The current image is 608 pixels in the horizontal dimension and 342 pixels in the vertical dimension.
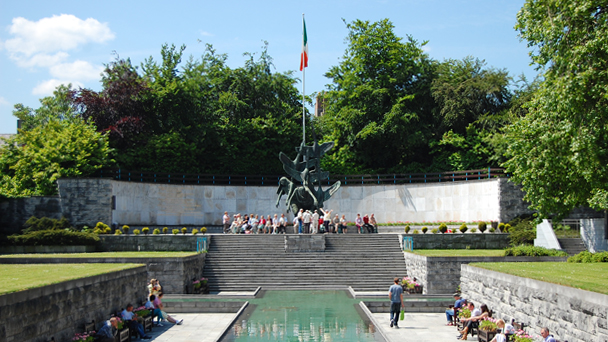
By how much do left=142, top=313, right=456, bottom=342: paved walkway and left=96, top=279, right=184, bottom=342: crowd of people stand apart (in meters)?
0.27

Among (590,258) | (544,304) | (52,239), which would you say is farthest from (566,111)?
(52,239)

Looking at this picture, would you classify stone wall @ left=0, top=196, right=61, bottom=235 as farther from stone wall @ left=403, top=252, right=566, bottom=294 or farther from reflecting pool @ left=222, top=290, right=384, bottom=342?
stone wall @ left=403, top=252, right=566, bottom=294

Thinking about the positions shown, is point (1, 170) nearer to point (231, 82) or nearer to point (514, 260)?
point (231, 82)

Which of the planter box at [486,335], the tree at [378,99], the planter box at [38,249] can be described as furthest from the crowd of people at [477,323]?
the tree at [378,99]

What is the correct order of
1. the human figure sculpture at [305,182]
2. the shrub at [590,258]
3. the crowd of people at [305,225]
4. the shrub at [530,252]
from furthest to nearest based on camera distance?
the human figure sculpture at [305,182]
the crowd of people at [305,225]
the shrub at [530,252]
the shrub at [590,258]

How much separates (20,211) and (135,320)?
2131 cm

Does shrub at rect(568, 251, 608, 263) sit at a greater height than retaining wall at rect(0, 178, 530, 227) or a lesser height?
lesser

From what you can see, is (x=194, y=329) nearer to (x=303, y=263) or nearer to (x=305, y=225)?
(x=303, y=263)

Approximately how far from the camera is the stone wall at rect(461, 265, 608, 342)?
411 inches

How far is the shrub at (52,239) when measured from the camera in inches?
1117

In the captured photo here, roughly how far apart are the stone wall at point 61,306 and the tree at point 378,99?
104 feet

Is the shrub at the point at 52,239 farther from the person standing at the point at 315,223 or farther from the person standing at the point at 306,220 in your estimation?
the person standing at the point at 315,223

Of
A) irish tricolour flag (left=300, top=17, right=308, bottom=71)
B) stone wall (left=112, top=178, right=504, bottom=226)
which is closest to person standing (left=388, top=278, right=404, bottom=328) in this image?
stone wall (left=112, top=178, right=504, bottom=226)

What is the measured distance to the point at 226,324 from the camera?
16203mm
